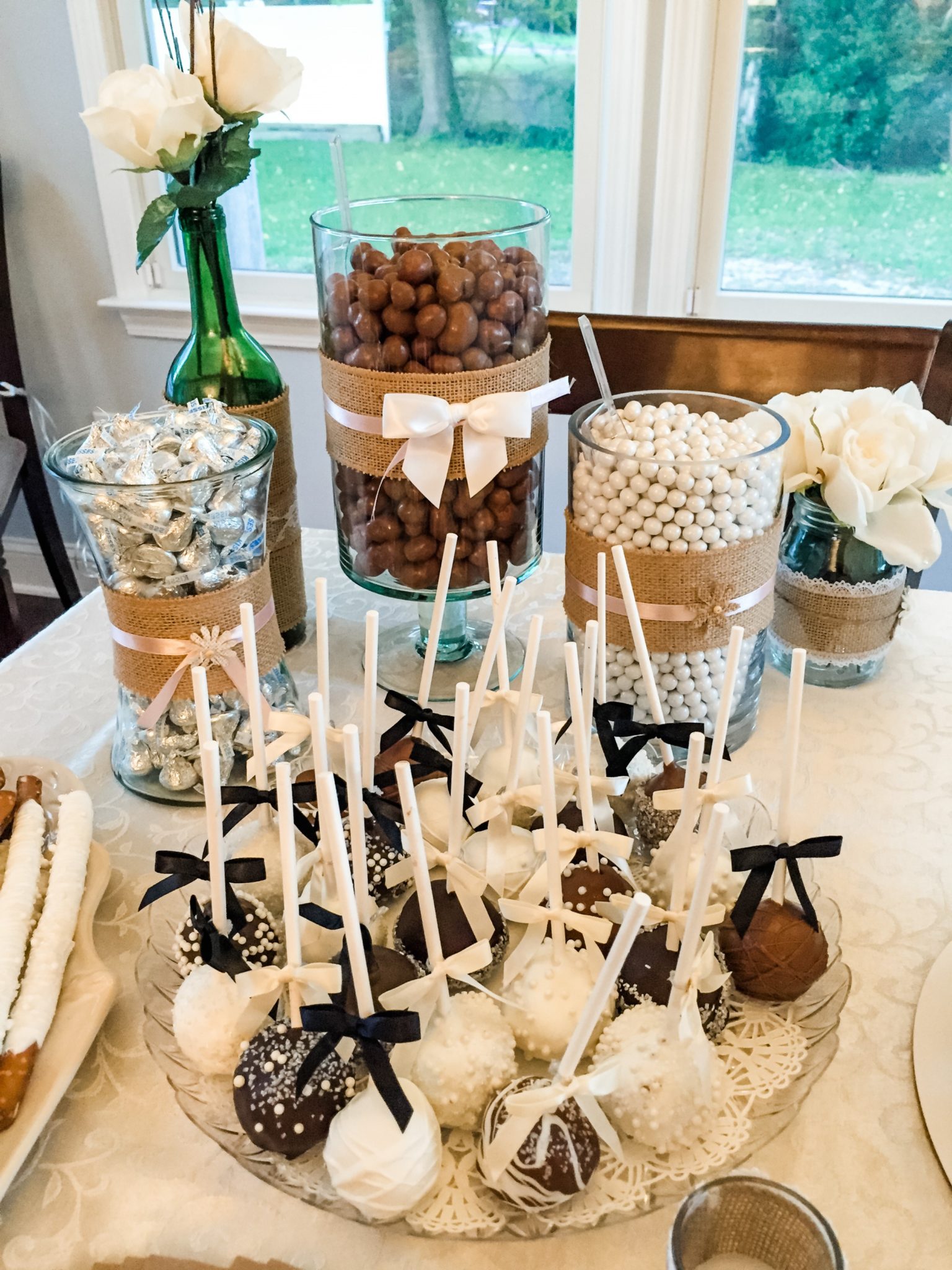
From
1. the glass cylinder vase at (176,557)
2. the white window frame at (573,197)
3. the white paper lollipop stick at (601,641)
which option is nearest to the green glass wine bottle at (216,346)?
the glass cylinder vase at (176,557)

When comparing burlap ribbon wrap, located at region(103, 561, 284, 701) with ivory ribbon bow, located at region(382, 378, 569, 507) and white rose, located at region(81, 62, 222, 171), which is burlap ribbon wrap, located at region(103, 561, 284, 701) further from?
white rose, located at region(81, 62, 222, 171)

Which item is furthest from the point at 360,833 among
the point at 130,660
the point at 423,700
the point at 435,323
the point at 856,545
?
the point at 856,545

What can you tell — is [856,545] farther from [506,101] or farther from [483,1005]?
[506,101]


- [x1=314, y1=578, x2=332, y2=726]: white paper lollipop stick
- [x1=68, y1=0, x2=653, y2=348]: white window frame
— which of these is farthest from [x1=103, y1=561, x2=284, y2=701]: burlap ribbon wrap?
[x1=68, y1=0, x2=653, y2=348]: white window frame

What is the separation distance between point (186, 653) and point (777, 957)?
0.42 m

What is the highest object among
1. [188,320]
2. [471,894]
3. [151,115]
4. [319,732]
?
[151,115]

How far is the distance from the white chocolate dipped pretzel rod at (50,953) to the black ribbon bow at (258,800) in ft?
0.29

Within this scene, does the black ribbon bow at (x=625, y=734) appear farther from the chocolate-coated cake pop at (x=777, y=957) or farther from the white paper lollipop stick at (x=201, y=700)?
the white paper lollipop stick at (x=201, y=700)

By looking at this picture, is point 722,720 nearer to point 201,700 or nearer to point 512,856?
point 512,856

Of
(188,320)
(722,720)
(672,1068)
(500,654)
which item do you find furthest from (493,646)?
(188,320)

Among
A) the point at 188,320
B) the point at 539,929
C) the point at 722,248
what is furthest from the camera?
the point at 188,320

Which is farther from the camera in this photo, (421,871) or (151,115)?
(151,115)

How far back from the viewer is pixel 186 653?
695 millimetres

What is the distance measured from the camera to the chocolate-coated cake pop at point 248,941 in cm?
53
